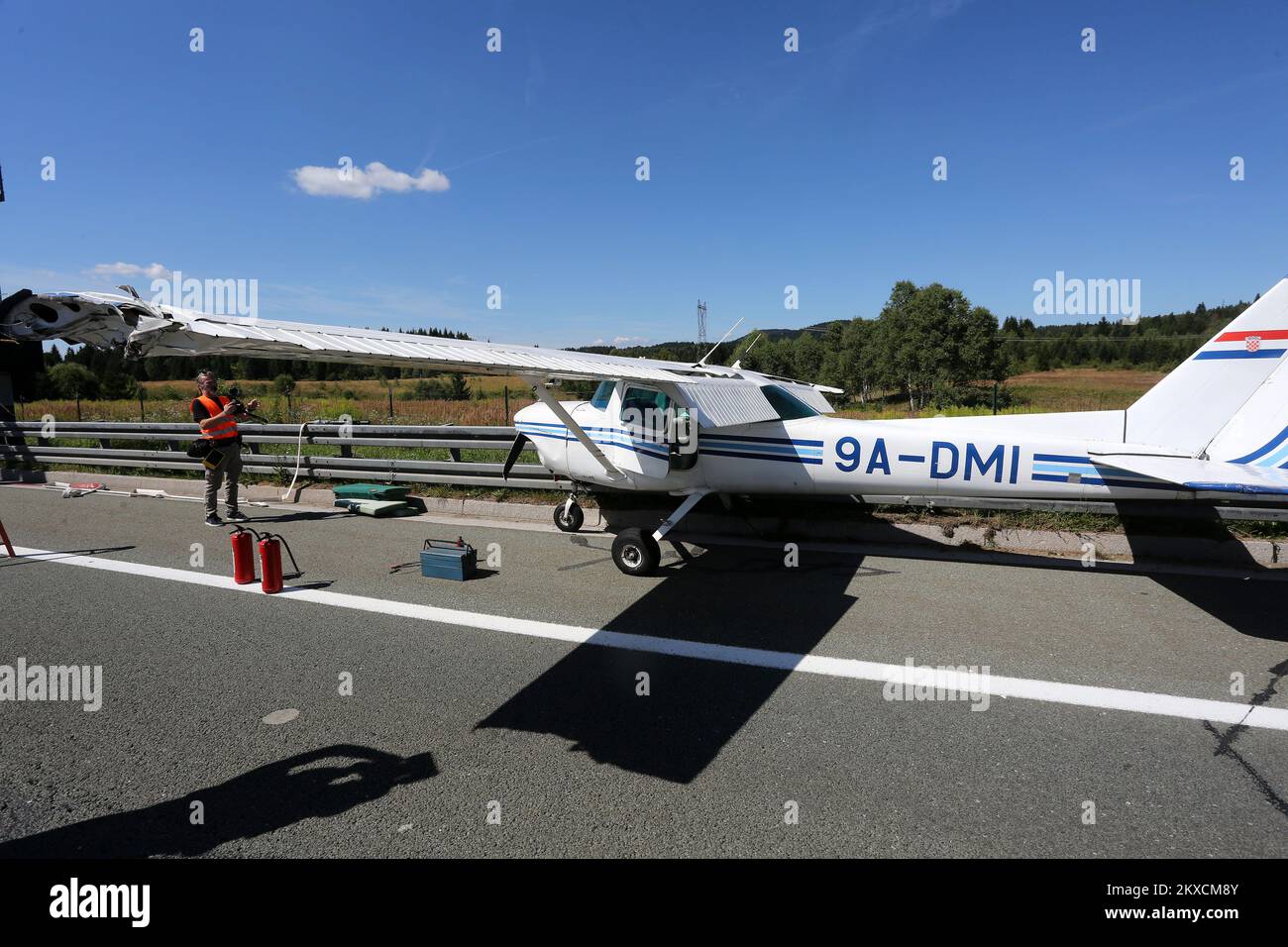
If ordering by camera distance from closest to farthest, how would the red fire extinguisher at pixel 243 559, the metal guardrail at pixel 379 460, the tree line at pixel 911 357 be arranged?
the red fire extinguisher at pixel 243 559, the metal guardrail at pixel 379 460, the tree line at pixel 911 357

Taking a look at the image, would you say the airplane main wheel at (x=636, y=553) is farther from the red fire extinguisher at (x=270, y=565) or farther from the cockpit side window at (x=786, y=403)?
the red fire extinguisher at (x=270, y=565)

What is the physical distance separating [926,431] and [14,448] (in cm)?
1931

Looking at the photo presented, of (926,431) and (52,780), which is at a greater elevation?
(926,431)

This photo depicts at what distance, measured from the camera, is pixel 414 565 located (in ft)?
24.9

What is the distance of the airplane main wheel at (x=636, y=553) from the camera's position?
704cm

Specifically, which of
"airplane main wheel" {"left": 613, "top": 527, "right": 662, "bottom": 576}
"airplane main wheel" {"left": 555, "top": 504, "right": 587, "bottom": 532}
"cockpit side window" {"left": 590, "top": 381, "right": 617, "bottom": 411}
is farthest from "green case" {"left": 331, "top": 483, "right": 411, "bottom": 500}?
"airplane main wheel" {"left": 613, "top": 527, "right": 662, "bottom": 576}

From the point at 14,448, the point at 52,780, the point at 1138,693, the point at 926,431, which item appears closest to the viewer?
the point at 52,780

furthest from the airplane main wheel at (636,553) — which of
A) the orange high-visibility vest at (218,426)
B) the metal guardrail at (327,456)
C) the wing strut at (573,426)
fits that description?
the orange high-visibility vest at (218,426)

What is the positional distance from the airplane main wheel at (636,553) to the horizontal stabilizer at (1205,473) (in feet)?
13.8

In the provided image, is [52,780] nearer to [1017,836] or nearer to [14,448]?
[1017,836]

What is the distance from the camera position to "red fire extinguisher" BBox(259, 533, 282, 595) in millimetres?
6570

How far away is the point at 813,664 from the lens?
15.8 feet

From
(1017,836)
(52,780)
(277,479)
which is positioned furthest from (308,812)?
(277,479)

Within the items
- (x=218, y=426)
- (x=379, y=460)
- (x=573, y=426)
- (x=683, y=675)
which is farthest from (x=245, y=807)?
(x=379, y=460)
